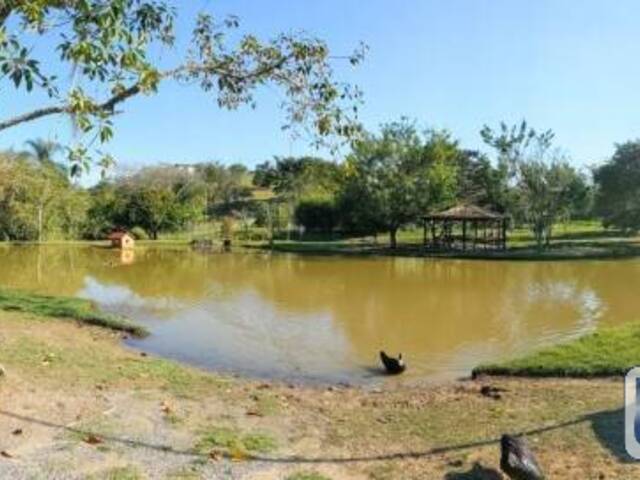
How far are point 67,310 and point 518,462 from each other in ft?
38.4

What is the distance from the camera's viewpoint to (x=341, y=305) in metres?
19.6

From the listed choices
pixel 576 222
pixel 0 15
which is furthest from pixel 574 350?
pixel 576 222

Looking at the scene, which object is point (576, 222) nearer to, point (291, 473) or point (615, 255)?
point (615, 255)

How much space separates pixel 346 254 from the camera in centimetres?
3819

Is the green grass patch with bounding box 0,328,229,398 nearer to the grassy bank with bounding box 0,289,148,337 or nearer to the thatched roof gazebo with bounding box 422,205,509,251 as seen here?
the grassy bank with bounding box 0,289,148,337

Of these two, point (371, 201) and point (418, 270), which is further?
point (371, 201)

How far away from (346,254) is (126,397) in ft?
99.5

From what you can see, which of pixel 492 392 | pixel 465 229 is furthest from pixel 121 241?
pixel 492 392

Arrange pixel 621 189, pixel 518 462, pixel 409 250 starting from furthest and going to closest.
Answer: pixel 621 189, pixel 409 250, pixel 518 462

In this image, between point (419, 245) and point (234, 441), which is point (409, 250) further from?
point (234, 441)

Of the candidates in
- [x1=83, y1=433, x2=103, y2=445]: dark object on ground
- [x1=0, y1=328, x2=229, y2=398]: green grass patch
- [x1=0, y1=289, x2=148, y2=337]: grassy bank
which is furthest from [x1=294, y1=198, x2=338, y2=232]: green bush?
[x1=83, y1=433, x2=103, y2=445]: dark object on ground

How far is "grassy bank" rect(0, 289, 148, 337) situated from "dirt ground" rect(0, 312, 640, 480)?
4.52 meters

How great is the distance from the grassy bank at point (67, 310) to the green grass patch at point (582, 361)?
688 cm

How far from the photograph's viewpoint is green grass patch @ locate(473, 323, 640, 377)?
9.53 metres
